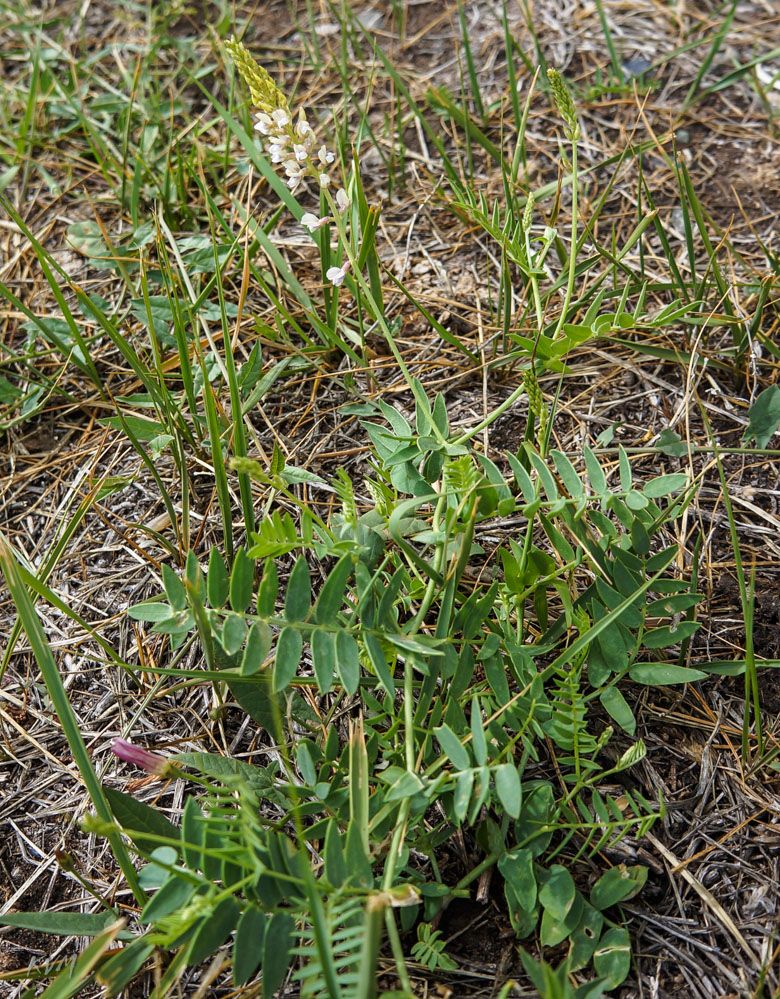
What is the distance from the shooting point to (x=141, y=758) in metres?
1.20

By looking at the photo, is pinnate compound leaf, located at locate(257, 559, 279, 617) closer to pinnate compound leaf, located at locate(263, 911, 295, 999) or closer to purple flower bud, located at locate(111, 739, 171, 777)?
purple flower bud, located at locate(111, 739, 171, 777)

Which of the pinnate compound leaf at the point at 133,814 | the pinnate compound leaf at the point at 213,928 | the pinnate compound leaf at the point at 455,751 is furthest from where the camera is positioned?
the pinnate compound leaf at the point at 133,814

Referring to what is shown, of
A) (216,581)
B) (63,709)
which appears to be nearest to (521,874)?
(216,581)

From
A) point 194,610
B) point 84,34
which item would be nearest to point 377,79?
point 84,34

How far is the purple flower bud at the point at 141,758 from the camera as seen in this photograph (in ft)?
3.89

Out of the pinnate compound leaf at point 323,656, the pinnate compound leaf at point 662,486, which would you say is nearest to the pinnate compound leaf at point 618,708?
the pinnate compound leaf at point 662,486

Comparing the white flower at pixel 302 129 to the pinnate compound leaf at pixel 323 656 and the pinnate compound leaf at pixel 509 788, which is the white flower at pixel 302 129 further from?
the pinnate compound leaf at pixel 509 788

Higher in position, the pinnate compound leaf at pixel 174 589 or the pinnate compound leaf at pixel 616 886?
the pinnate compound leaf at pixel 174 589

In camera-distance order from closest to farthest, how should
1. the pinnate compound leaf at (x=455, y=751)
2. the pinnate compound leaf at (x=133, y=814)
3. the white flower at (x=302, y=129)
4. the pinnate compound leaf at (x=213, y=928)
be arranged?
the pinnate compound leaf at (x=213, y=928) < the pinnate compound leaf at (x=455, y=751) < the pinnate compound leaf at (x=133, y=814) < the white flower at (x=302, y=129)

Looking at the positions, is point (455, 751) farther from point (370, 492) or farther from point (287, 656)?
point (370, 492)

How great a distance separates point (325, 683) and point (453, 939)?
48 cm

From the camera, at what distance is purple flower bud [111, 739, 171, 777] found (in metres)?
1.18

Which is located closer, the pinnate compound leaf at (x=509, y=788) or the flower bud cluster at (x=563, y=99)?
the pinnate compound leaf at (x=509, y=788)

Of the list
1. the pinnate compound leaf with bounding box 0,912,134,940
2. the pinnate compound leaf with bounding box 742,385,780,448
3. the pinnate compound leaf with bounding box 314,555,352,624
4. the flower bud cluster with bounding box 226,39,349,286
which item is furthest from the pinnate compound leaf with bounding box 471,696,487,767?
the pinnate compound leaf with bounding box 742,385,780,448
